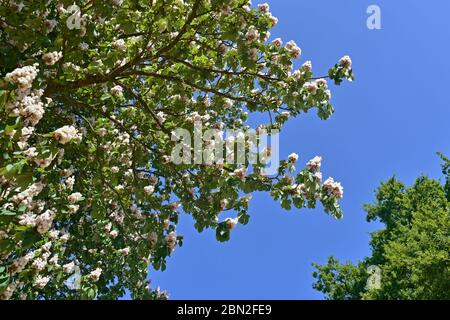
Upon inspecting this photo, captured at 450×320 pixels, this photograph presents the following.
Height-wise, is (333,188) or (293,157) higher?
(293,157)

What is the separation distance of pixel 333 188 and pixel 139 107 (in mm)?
3945

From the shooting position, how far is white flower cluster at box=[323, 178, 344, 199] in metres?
6.25

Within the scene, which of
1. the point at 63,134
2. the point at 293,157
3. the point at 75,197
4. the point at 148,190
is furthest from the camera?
the point at 148,190

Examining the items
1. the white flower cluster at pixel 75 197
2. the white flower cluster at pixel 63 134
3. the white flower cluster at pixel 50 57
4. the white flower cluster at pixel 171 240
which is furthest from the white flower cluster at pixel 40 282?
the white flower cluster at pixel 63 134

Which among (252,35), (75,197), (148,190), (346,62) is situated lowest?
(75,197)

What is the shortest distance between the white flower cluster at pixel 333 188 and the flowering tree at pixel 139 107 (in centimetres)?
1

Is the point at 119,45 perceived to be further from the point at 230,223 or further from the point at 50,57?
the point at 230,223

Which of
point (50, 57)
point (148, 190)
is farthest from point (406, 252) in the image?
point (50, 57)

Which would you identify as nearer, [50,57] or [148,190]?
[50,57]

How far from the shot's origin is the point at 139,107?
8.51 meters

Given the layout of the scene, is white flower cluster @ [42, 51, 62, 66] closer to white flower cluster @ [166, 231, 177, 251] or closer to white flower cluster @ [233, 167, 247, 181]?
white flower cluster @ [233, 167, 247, 181]

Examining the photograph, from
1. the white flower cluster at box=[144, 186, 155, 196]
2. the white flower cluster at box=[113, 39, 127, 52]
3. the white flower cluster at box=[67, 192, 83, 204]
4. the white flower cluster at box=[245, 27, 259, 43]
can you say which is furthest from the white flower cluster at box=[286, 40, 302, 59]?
the white flower cluster at box=[67, 192, 83, 204]

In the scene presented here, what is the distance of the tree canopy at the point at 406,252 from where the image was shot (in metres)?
18.8
